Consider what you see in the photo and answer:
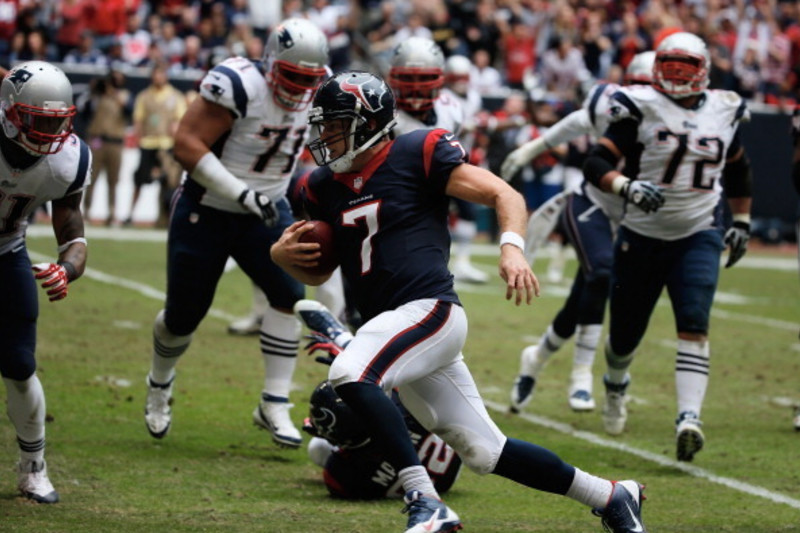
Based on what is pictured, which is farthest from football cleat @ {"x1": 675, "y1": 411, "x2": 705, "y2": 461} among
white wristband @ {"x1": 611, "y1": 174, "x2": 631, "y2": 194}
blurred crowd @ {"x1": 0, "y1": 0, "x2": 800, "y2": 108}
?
blurred crowd @ {"x1": 0, "y1": 0, "x2": 800, "y2": 108}

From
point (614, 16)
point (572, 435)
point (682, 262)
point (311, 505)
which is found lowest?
point (614, 16)

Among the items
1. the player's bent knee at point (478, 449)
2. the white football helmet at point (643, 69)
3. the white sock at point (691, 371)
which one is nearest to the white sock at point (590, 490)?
the player's bent knee at point (478, 449)

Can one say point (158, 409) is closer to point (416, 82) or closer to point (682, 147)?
point (416, 82)

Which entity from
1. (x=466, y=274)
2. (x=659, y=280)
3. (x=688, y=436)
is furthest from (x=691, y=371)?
(x=466, y=274)

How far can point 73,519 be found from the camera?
15.6 ft

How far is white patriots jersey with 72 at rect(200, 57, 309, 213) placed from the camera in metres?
6.13

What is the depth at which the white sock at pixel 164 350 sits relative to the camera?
20.6ft

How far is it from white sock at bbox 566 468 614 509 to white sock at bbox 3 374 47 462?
204cm

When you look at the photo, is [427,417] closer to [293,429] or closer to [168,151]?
[293,429]

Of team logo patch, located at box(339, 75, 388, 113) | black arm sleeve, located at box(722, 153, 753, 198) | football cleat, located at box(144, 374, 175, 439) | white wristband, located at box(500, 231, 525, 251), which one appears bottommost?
football cleat, located at box(144, 374, 175, 439)

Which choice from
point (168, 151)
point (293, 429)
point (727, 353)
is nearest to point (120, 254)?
point (168, 151)

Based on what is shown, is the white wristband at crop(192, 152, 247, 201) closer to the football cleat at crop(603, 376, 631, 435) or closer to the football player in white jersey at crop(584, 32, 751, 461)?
the football player in white jersey at crop(584, 32, 751, 461)

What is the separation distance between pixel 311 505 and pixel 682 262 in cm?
220

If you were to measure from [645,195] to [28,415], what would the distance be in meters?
2.78
